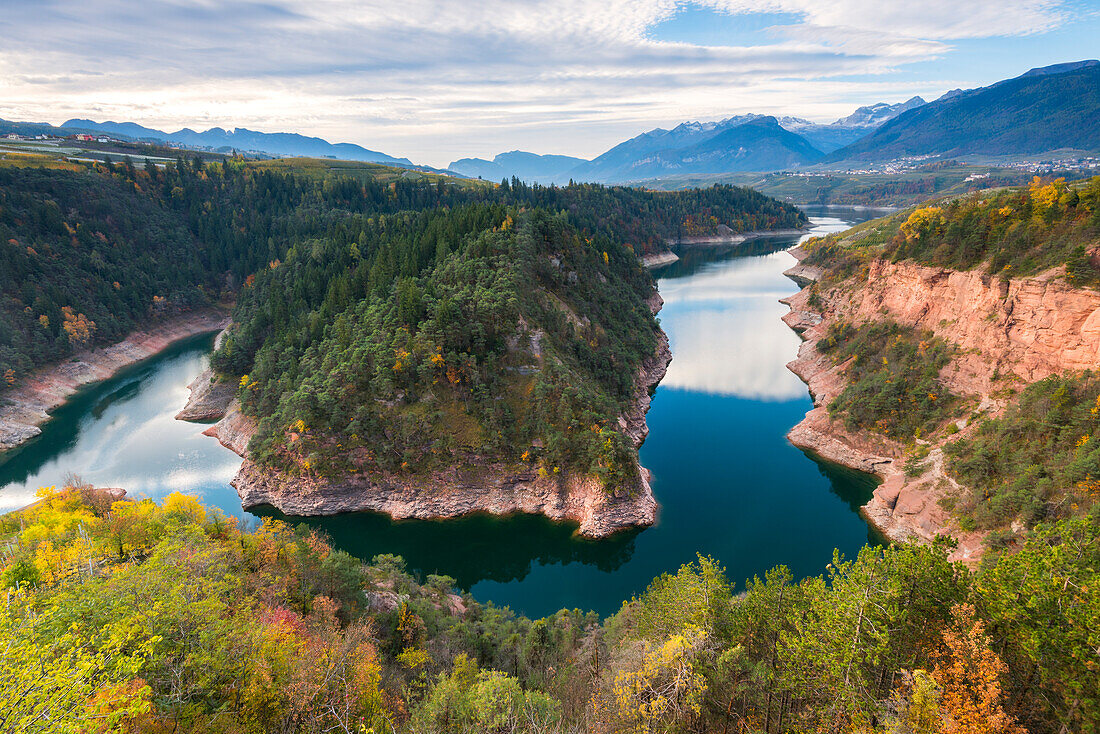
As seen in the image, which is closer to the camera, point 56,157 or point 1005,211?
point 1005,211

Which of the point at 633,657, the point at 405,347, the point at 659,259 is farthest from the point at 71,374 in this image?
the point at 659,259

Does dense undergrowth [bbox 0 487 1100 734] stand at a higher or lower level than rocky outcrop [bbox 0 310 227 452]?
higher

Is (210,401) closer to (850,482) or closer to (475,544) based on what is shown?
(475,544)

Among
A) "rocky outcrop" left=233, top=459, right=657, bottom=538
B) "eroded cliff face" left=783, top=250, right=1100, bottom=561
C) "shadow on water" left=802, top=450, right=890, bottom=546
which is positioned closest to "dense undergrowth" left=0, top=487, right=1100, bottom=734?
"rocky outcrop" left=233, top=459, right=657, bottom=538

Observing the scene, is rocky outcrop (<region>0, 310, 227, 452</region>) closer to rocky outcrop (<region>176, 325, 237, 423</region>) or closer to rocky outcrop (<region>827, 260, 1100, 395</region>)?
rocky outcrop (<region>176, 325, 237, 423</region>)

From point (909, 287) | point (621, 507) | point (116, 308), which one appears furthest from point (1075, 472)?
point (116, 308)

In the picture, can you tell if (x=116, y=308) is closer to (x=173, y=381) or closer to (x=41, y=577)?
(x=173, y=381)
